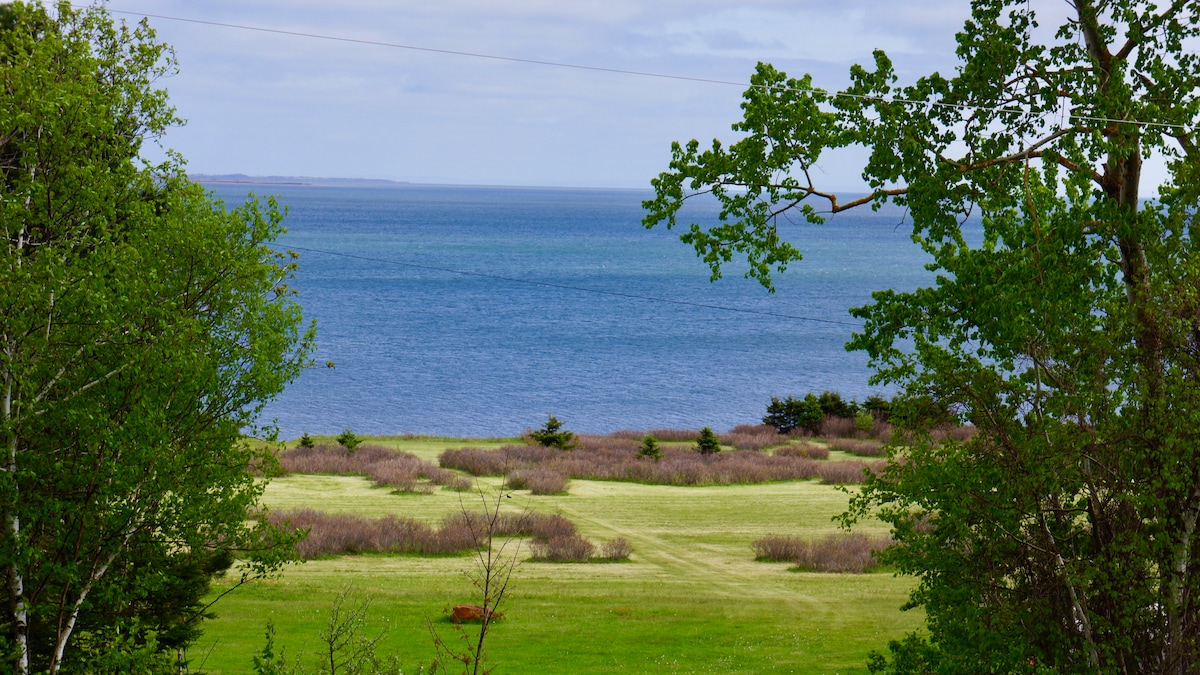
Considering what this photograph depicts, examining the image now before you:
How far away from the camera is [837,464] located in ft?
124

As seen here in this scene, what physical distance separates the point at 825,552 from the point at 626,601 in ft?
20.4

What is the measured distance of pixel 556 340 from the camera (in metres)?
101

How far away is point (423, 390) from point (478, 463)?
36545 millimetres

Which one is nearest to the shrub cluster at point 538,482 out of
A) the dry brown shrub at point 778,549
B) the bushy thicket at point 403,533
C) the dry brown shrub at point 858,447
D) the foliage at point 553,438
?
the bushy thicket at point 403,533

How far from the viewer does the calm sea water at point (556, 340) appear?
66688 millimetres

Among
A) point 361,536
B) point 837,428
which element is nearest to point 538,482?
point 361,536

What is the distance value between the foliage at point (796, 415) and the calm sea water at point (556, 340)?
42.6 feet

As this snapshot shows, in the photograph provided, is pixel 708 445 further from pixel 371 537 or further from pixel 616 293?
pixel 616 293

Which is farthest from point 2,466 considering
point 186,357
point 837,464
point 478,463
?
point 837,464

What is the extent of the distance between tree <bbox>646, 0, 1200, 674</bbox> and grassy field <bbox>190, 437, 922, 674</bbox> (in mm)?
6531

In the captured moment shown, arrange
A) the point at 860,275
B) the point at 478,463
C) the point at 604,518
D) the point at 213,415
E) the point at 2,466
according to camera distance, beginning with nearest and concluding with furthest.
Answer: the point at 2,466
the point at 213,415
the point at 604,518
the point at 478,463
the point at 860,275

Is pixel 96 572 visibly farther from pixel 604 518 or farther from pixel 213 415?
pixel 604 518

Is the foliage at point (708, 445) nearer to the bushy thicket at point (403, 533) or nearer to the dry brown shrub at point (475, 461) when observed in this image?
the dry brown shrub at point (475, 461)

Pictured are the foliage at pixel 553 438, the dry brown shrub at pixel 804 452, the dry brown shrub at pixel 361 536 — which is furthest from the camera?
the foliage at pixel 553 438
